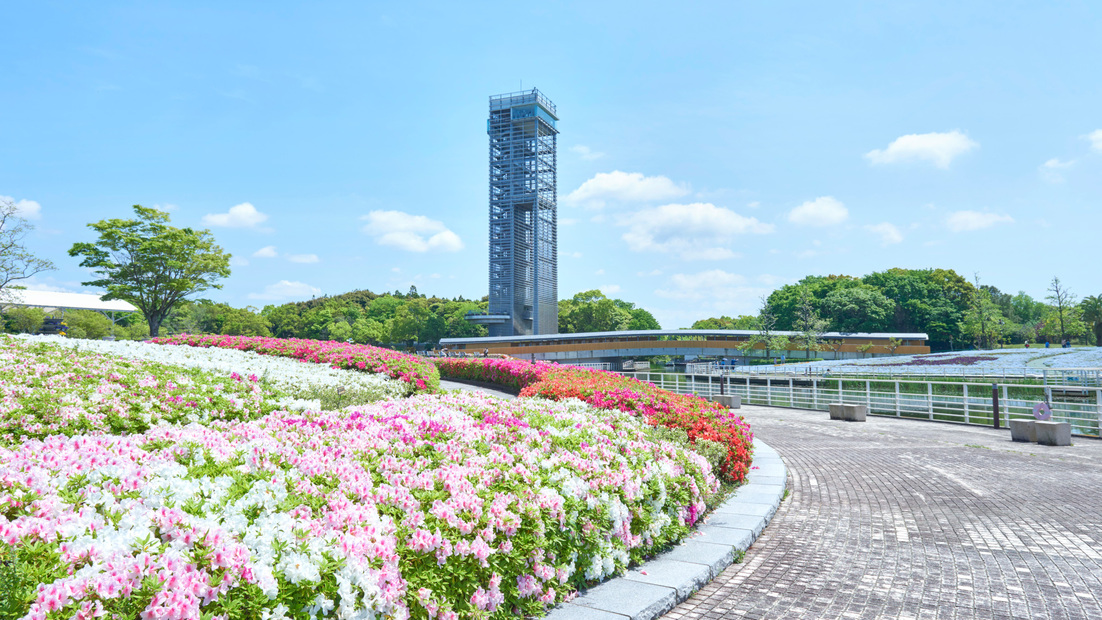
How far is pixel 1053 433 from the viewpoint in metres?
11.5

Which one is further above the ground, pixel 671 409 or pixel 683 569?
pixel 671 409

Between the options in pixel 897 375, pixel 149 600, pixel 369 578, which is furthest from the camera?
pixel 897 375

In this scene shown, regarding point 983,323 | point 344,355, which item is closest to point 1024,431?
point 344,355

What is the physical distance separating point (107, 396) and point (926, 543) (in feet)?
32.4

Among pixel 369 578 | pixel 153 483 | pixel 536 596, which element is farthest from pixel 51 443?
pixel 536 596

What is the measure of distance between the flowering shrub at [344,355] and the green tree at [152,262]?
61.4 feet

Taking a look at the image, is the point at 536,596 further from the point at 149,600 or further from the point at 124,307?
the point at 124,307

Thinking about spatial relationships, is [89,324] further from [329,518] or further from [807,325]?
[807,325]

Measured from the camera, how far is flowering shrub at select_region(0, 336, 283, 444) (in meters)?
6.76

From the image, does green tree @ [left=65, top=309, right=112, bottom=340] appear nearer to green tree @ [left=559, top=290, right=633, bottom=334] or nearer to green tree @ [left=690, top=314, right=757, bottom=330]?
green tree @ [left=559, top=290, right=633, bottom=334]

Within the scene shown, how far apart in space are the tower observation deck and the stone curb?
8256cm

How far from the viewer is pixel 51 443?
436 cm

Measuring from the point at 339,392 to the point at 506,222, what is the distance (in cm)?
8211

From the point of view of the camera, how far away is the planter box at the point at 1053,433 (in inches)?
452
